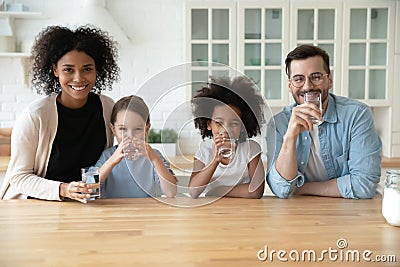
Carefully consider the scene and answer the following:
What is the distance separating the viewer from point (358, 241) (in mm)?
1317

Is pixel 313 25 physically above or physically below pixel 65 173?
above

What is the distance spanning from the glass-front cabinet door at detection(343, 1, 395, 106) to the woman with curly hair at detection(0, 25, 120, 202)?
2057mm

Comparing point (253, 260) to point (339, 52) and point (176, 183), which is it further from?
point (339, 52)

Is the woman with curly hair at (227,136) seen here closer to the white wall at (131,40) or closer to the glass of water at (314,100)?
the glass of water at (314,100)

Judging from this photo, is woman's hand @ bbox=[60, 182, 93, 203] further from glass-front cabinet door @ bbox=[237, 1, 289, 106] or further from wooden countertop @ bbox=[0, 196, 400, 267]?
glass-front cabinet door @ bbox=[237, 1, 289, 106]

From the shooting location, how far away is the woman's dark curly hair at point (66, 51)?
74.9 inches

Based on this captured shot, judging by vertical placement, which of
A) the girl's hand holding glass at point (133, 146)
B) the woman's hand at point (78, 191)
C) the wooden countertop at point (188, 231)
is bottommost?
the wooden countertop at point (188, 231)

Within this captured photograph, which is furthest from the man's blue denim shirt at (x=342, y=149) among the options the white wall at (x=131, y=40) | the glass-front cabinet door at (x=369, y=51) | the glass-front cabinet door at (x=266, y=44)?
the white wall at (x=131, y=40)

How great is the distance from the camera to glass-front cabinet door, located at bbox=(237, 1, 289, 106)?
3506mm

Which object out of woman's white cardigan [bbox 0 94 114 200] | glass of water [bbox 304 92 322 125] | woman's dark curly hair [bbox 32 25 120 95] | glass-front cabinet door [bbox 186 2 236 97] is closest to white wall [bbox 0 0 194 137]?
glass-front cabinet door [bbox 186 2 236 97]

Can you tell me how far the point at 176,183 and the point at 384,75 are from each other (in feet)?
7.61

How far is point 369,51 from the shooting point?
11.7ft

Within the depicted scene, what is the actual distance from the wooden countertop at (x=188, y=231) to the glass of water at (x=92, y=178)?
4cm

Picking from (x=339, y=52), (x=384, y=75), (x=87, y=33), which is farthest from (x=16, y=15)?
(x=384, y=75)
